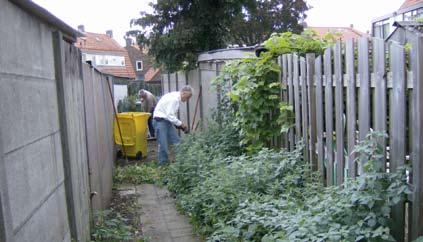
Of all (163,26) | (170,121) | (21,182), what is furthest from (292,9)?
(21,182)

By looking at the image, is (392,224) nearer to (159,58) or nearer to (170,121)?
(170,121)

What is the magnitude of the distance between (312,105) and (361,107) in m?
1.01

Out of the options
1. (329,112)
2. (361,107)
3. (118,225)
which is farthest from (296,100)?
(118,225)

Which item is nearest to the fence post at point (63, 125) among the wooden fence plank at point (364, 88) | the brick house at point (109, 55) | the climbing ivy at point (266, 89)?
the wooden fence plank at point (364, 88)

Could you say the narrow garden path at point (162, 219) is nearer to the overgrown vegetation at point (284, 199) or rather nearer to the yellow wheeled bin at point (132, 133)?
the overgrown vegetation at point (284, 199)

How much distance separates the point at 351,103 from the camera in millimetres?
3486

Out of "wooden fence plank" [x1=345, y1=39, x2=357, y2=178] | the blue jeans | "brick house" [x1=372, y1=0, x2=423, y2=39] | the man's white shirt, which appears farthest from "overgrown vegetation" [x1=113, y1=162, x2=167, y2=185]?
"brick house" [x1=372, y1=0, x2=423, y2=39]

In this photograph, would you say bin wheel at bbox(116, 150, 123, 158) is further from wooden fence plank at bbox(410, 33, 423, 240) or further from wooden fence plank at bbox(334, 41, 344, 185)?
wooden fence plank at bbox(410, 33, 423, 240)

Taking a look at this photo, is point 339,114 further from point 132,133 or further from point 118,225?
point 132,133

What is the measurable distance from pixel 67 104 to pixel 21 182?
4.23 feet

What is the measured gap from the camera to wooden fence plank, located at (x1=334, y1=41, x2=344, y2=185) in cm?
367

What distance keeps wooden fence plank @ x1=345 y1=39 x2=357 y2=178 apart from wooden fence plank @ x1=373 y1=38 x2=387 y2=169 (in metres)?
0.31

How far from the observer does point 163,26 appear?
12.5 m

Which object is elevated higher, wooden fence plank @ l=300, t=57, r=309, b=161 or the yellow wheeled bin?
wooden fence plank @ l=300, t=57, r=309, b=161
